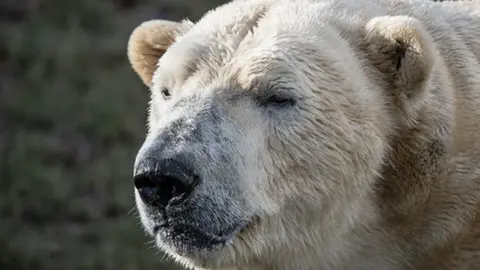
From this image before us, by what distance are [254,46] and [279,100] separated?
0.20 m

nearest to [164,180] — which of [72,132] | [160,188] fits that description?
[160,188]

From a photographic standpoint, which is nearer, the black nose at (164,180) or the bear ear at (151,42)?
the black nose at (164,180)

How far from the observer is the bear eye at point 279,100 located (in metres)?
3.81

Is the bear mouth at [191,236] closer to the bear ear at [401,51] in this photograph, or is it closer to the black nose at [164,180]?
the black nose at [164,180]

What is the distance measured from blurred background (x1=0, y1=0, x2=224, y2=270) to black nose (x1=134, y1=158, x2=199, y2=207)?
3.44 meters

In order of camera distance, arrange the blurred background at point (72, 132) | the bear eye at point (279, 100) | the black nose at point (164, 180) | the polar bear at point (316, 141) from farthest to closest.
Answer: the blurred background at point (72, 132) < the bear eye at point (279, 100) < the polar bear at point (316, 141) < the black nose at point (164, 180)

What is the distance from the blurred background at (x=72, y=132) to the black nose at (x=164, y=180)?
11.3 feet

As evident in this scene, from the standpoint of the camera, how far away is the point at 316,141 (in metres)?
3.85

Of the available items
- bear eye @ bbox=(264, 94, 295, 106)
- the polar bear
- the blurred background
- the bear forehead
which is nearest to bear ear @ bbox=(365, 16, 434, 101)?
the polar bear

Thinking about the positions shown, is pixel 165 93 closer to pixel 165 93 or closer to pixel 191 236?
pixel 165 93

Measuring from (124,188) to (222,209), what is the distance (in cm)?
414

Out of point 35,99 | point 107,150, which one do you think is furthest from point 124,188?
point 35,99

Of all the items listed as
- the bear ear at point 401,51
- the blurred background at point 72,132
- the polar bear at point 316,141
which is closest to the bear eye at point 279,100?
the polar bear at point 316,141

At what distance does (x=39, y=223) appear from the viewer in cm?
755
